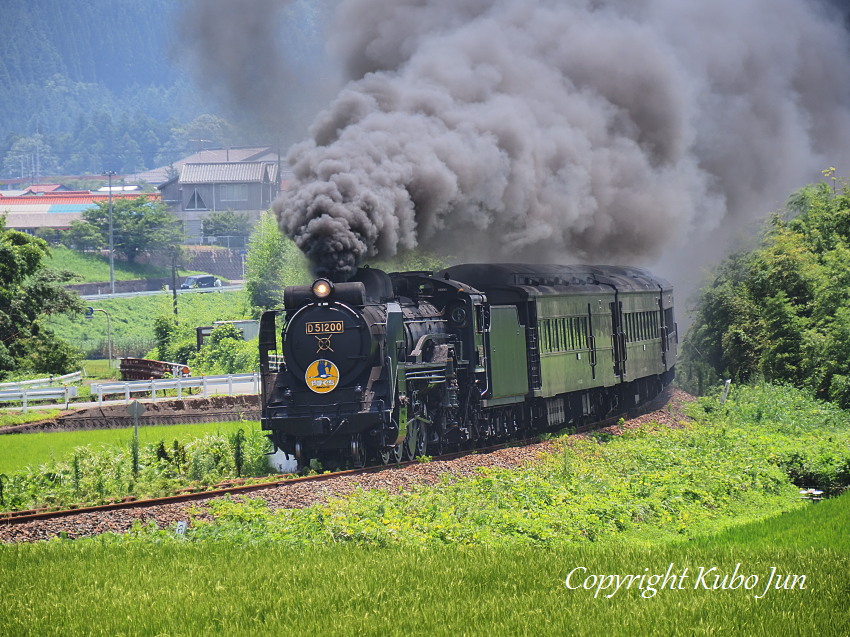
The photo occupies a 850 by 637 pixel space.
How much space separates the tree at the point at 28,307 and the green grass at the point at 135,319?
21.4 metres

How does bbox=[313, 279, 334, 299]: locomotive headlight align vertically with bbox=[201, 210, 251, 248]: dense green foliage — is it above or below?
below

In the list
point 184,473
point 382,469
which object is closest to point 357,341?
point 382,469

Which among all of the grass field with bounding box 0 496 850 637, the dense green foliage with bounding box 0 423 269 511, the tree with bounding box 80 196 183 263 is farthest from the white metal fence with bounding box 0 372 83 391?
the tree with bounding box 80 196 183 263

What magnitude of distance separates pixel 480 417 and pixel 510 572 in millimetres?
10090

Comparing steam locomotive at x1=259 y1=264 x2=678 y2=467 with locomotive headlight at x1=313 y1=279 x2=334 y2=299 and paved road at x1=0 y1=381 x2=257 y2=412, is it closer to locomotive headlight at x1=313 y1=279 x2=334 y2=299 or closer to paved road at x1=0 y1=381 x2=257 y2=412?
locomotive headlight at x1=313 y1=279 x2=334 y2=299

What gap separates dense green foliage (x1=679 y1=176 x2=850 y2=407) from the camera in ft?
91.9

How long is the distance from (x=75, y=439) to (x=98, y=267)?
6715 centimetres

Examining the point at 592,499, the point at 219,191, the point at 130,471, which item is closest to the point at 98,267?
the point at 219,191

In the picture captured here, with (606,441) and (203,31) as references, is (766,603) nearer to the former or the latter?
(606,441)

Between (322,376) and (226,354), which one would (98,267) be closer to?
(226,354)

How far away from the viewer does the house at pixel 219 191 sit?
115250 mm

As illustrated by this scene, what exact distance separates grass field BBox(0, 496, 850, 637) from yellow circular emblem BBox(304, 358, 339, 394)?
526 centimetres

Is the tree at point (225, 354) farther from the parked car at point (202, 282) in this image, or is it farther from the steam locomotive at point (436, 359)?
the parked car at point (202, 282)

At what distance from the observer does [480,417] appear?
780 inches
